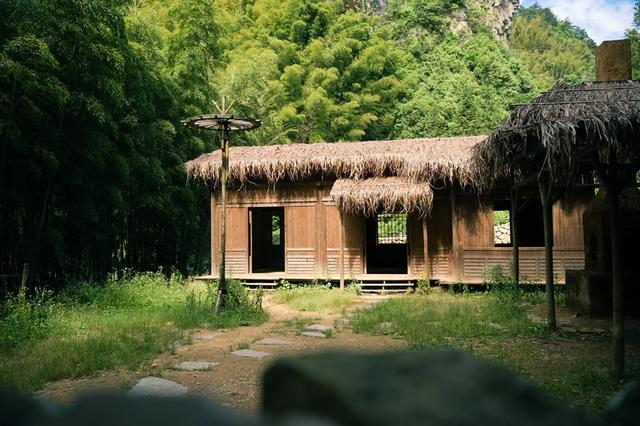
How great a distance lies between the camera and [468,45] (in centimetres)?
2856

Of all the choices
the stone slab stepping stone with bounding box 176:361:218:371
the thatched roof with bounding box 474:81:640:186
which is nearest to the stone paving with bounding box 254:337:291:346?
the stone slab stepping stone with bounding box 176:361:218:371

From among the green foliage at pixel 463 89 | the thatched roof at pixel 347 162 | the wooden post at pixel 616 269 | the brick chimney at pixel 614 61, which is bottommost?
the wooden post at pixel 616 269

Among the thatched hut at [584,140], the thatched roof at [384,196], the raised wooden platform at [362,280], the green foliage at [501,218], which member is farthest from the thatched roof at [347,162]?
the green foliage at [501,218]

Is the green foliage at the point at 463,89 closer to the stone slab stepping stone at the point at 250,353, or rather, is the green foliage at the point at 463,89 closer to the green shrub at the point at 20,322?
the stone slab stepping stone at the point at 250,353

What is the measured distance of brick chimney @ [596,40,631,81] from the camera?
7410mm

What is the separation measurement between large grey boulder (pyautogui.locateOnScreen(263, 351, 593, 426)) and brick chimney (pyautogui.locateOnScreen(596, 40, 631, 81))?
796cm

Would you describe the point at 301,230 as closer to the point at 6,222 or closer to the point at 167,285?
the point at 167,285

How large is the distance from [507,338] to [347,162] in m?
6.72

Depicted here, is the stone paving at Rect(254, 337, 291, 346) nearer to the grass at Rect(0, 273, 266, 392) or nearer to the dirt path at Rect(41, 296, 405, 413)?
the dirt path at Rect(41, 296, 405, 413)

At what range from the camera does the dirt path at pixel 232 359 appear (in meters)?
4.34

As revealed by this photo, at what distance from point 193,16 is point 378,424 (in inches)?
570

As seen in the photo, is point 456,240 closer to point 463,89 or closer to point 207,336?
point 207,336

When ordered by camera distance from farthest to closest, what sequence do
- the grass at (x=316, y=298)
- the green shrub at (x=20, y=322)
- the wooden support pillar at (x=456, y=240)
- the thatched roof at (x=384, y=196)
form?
the wooden support pillar at (x=456, y=240) < the thatched roof at (x=384, y=196) < the grass at (x=316, y=298) < the green shrub at (x=20, y=322)

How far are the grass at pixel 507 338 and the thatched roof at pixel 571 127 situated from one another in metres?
2.07
